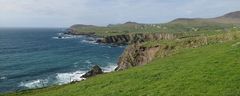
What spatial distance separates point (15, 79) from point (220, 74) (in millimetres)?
65210

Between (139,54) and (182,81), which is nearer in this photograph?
(182,81)

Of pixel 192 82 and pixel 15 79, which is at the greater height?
pixel 192 82

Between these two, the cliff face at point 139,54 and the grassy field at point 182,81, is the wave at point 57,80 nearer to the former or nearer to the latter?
the cliff face at point 139,54

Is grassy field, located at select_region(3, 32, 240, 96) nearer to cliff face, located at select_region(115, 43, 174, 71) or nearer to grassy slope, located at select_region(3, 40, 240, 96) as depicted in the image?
grassy slope, located at select_region(3, 40, 240, 96)

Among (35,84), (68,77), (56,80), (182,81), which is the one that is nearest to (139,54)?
(68,77)

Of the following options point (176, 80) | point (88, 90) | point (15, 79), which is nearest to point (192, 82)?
point (176, 80)

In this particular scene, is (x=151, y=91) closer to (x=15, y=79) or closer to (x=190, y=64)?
(x=190, y=64)

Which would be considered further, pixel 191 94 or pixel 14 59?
pixel 14 59

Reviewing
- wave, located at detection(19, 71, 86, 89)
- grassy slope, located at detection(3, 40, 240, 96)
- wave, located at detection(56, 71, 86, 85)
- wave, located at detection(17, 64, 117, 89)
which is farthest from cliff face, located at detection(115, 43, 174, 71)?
grassy slope, located at detection(3, 40, 240, 96)

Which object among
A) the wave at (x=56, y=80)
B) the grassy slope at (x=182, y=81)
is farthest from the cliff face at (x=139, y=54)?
the grassy slope at (x=182, y=81)

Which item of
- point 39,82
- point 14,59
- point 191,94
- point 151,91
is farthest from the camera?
point 14,59

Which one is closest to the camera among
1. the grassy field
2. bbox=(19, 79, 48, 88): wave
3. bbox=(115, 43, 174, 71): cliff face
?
the grassy field

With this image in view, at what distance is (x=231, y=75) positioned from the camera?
30734 mm

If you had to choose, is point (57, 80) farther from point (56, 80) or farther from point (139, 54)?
point (139, 54)
